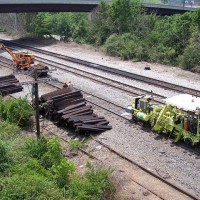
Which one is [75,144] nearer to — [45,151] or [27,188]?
[45,151]

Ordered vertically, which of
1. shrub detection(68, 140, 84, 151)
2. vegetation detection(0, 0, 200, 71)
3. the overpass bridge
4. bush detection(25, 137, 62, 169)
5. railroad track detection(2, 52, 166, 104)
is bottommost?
shrub detection(68, 140, 84, 151)

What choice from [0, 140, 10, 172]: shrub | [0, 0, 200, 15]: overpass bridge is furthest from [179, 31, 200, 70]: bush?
[0, 0, 200, 15]: overpass bridge

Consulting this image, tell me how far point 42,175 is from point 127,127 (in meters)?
6.43

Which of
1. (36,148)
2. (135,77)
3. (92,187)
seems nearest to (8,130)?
(36,148)

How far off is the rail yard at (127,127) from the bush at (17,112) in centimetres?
106

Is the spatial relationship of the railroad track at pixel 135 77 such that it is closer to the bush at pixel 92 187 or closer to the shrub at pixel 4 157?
the bush at pixel 92 187

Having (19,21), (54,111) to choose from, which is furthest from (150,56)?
(19,21)

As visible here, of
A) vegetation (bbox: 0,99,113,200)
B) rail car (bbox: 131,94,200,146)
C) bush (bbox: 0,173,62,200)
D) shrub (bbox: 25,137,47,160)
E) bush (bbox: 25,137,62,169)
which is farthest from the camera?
rail car (bbox: 131,94,200,146)

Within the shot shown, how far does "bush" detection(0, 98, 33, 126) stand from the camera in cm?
1758

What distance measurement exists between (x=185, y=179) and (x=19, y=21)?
4700 centimetres

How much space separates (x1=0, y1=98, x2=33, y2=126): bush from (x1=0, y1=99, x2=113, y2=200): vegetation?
237 cm

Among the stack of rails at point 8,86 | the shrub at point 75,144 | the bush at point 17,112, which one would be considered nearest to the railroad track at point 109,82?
the stack of rails at point 8,86

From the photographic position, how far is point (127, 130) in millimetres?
17078

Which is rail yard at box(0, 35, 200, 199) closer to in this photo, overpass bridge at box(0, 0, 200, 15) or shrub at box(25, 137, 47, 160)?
shrub at box(25, 137, 47, 160)
